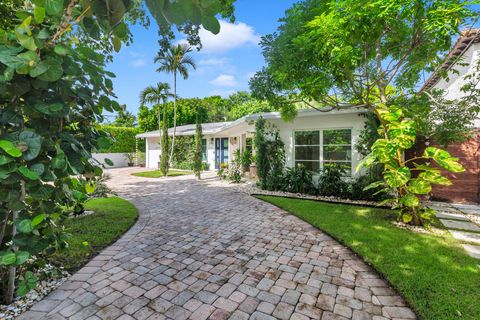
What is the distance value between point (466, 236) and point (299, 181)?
16.1 feet

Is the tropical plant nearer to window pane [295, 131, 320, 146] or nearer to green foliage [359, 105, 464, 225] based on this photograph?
green foliage [359, 105, 464, 225]

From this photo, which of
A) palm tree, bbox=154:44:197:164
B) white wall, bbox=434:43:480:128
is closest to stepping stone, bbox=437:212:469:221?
white wall, bbox=434:43:480:128

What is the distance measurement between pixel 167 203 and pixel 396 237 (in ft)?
21.0

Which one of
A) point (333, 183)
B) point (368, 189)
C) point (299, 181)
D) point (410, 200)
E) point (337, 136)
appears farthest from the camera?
point (299, 181)

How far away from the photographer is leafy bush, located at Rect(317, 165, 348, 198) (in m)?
8.14

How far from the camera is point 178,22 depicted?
1.11 metres

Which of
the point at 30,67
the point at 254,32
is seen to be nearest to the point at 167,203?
the point at 254,32

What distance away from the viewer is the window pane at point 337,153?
8617mm

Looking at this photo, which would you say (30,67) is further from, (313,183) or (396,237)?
(313,183)

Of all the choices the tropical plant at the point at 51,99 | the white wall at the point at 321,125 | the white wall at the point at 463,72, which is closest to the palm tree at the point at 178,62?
the white wall at the point at 321,125

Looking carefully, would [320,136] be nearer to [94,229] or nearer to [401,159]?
[401,159]

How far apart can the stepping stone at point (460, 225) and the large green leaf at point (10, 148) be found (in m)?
7.35

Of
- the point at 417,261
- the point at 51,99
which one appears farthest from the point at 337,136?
the point at 51,99

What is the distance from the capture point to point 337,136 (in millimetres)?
8797
